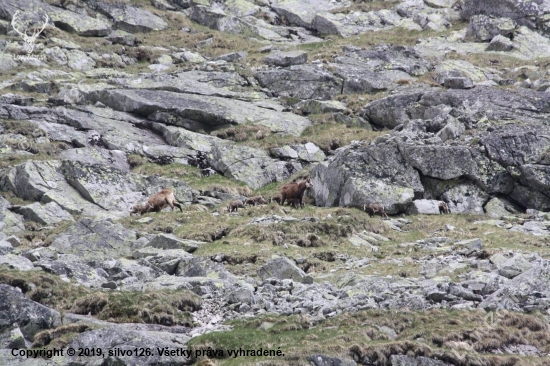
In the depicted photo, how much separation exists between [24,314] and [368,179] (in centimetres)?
2035

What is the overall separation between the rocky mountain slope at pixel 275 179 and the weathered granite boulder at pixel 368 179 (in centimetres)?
12

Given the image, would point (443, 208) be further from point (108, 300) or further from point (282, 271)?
point (108, 300)

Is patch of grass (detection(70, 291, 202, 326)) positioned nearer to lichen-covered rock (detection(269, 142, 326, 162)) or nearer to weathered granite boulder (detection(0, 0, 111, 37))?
lichen-covered rock (detection(269, 142, 326, 162))

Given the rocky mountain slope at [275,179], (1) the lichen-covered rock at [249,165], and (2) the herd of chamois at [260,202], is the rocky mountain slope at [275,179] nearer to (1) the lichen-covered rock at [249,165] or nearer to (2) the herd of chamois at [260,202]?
(1) the lichen-covered rock at [249,165]

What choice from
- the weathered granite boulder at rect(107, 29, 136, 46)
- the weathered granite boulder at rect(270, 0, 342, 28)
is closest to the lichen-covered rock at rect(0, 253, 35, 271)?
the weathered granite boulder at rect(107, 29, 136, 46)

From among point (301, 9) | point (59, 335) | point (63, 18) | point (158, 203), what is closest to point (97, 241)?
point (158, 203)

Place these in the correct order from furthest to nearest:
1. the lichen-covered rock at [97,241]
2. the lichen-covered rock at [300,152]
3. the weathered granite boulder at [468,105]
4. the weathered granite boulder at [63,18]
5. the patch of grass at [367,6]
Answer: the patch of grass at [367,6] < the weathered granite boulder at [63,18] < the lichen-covered rock at [300,152] < the weathered granite boulder at [468,105] < the lichen-covered rock at [97,241]

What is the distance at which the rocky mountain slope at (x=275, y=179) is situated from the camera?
13.7 m

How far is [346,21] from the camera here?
67500mm

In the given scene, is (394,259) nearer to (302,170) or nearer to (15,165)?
(302,170)

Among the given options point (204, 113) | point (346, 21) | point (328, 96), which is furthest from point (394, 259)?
point (346, 21)

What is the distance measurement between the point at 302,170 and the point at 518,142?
12.0 meters

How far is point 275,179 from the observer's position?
120 ft

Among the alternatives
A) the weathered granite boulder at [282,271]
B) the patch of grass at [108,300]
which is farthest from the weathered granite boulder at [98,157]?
the patch of grass at [108,300]
